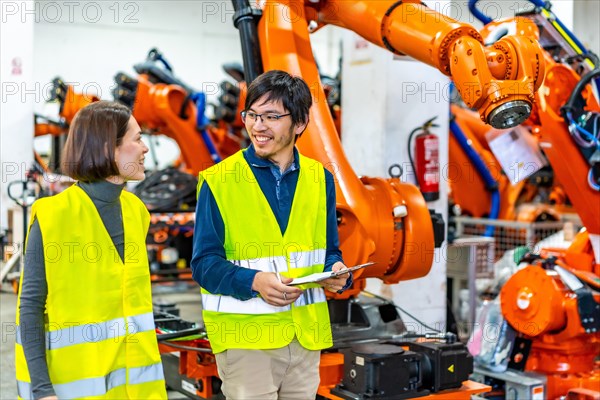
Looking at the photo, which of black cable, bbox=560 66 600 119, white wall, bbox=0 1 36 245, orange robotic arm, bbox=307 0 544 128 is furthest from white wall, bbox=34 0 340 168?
orange robotic arm, bbox=307 0 544 128

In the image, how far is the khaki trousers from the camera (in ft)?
8.46

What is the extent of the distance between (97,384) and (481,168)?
18.7 feet

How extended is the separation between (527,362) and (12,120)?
6.30m

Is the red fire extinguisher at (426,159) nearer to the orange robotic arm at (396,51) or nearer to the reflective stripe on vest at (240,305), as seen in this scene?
the orange robotic arm at (396,51)

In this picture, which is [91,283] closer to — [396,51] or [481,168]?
[396,51]

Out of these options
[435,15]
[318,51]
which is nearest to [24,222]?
[435,15]

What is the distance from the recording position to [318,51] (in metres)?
18.3

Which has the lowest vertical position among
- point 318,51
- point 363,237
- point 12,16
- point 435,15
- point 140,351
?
point 140,351

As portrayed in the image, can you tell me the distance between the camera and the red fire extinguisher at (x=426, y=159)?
5180mm

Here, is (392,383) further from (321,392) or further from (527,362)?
(527,362)

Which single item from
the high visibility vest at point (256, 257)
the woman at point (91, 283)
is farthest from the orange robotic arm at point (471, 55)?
the woman at point (91, 283)

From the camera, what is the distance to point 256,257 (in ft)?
8.56

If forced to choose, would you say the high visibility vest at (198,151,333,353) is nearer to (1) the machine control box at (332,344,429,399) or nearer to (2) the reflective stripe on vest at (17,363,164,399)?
(2) the reflective stripe on vest at (17,363,164,399)

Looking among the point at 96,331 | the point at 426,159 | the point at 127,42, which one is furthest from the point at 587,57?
the point at 127,42
